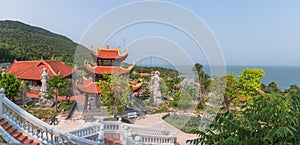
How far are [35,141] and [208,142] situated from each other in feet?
11.0

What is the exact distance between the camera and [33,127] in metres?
4.00

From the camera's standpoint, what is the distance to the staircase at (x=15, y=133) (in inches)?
154

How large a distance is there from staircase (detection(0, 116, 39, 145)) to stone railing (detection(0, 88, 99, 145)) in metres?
0.06

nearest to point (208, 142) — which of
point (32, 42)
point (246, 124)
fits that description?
point (246, 124)

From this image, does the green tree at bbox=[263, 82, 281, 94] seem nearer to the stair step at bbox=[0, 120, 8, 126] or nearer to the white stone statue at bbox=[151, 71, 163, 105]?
the white stone statue at bbox=[151, 71, 163, 105]

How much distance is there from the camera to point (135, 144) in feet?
15.2

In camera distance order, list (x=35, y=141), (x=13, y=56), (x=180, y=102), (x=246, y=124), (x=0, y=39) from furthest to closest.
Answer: (x=0, y=39) < (x=13, y=56) < (x=180, y=102) < (x=35, y=141) < (x=246, y=124)

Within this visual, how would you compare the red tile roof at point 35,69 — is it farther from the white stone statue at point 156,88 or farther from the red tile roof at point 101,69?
the white stone statue at point 156,88

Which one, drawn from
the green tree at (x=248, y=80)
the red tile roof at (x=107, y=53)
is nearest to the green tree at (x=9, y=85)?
the red tile roof at (x=107, y=53)

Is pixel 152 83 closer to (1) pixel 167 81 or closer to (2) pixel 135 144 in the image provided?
(1) pixel 167 81

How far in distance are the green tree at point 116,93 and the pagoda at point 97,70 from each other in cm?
166

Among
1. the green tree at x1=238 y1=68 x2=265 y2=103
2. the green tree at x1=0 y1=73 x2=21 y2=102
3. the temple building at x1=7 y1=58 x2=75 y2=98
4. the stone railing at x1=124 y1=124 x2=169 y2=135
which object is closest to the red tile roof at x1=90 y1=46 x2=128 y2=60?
the stone railing at x1=124 y1=124 x2=169 y2=135

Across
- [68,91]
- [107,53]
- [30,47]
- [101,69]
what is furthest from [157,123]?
[30,47]

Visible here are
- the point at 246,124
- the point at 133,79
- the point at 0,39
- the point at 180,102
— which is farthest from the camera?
the point at 0,39
